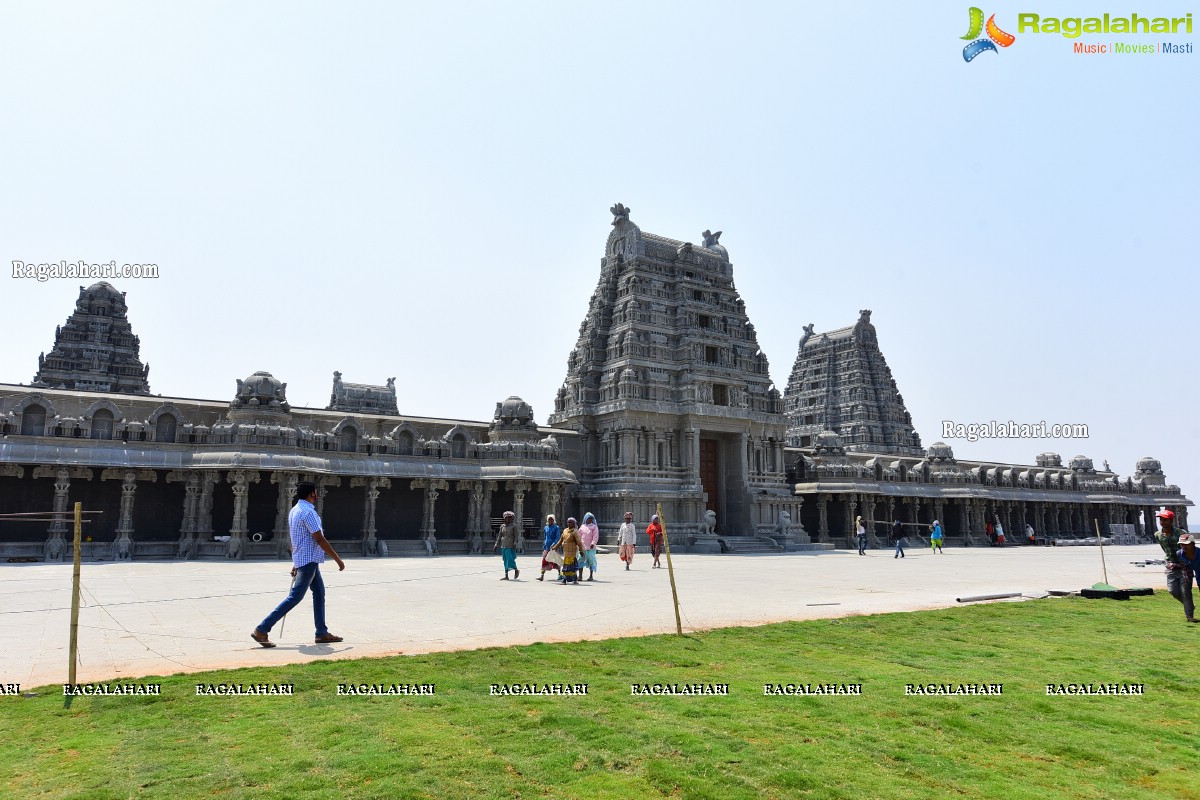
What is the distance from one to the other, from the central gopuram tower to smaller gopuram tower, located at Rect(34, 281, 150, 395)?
3426cm

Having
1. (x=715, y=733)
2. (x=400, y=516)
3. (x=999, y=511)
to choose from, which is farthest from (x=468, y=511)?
(x=999, y=511)

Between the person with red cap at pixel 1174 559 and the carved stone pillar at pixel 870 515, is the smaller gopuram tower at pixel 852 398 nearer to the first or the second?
the carved stone pillar at pixel 870 515

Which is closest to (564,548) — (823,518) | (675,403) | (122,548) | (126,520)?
(122,548)

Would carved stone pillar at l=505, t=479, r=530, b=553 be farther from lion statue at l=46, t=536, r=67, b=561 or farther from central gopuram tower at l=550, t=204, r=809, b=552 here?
lion statue at l=46, t=536, r=67, b=561

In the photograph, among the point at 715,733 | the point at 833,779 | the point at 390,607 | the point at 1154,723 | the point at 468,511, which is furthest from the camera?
the point at 468,511

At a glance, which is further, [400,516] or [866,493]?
[866,493]

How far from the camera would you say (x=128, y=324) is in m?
62.5

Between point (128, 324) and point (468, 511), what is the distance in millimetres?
36838

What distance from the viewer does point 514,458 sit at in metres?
45.8

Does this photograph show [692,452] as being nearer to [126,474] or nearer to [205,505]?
[205,505]

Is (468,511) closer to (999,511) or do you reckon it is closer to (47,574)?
(47,574)

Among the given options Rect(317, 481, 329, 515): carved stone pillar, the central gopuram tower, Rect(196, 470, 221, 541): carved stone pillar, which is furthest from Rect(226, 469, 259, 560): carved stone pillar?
the central gopuram tower

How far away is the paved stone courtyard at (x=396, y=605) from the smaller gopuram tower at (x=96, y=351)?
32.3 metres

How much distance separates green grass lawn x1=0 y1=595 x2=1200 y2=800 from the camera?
602 centimetres
